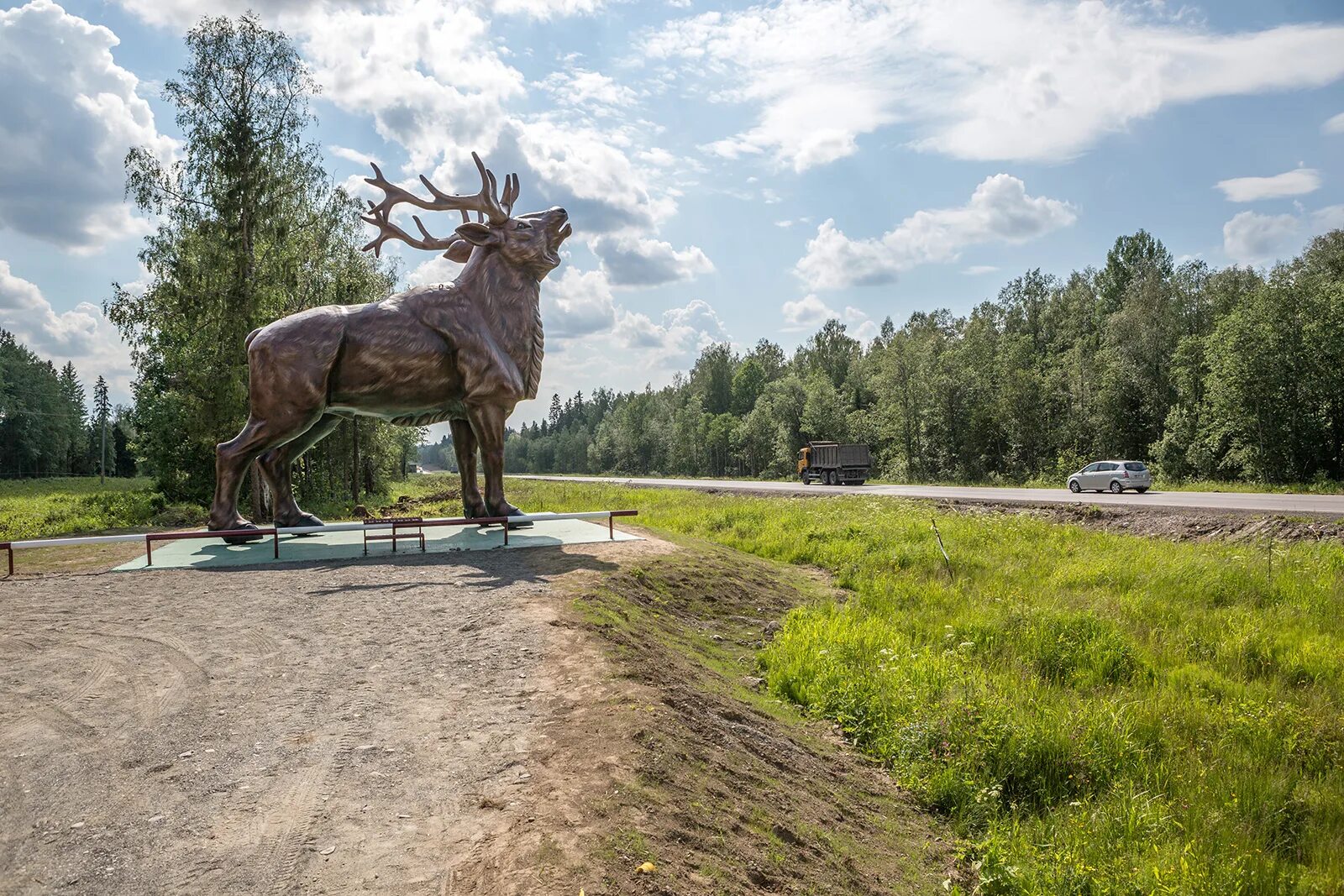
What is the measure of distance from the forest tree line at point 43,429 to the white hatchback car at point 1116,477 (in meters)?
62.3

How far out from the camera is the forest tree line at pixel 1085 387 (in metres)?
30.5

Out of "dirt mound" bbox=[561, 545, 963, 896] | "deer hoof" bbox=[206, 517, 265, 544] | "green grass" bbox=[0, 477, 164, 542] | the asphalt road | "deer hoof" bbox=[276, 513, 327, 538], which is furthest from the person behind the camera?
"green grass" bbox=[0, 477, 164, 542]

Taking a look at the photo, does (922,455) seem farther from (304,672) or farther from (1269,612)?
(304,672)

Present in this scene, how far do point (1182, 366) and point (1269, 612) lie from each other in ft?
106

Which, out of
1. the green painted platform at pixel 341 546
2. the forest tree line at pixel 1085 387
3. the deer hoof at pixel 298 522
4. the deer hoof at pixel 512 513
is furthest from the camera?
the forest tree line at pixel 1085 387

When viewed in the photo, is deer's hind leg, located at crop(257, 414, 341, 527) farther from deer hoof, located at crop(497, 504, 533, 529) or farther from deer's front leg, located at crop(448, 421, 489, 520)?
deer hoof, located at crop(497, 504, 533, 529)

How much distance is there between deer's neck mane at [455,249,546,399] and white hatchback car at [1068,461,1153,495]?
19873 mm

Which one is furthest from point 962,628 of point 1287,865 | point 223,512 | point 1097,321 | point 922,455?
point 1097,321

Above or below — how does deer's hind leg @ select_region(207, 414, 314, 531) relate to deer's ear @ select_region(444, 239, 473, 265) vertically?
below

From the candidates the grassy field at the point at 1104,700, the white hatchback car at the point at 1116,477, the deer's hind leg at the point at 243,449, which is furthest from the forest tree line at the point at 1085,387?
the deer's hind leg at the point at 243,449

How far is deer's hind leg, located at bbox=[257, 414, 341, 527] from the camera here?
11.0 metres

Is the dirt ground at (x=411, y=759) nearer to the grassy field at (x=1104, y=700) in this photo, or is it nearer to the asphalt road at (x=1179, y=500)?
the grassy field at (x=1104, y=700)

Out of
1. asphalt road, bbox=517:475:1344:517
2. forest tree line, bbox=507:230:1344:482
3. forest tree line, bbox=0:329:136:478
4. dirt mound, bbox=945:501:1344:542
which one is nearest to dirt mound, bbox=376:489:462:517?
dirt mound, bbox=945:501:1344:542

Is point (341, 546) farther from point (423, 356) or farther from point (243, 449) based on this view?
point (423, 356)
